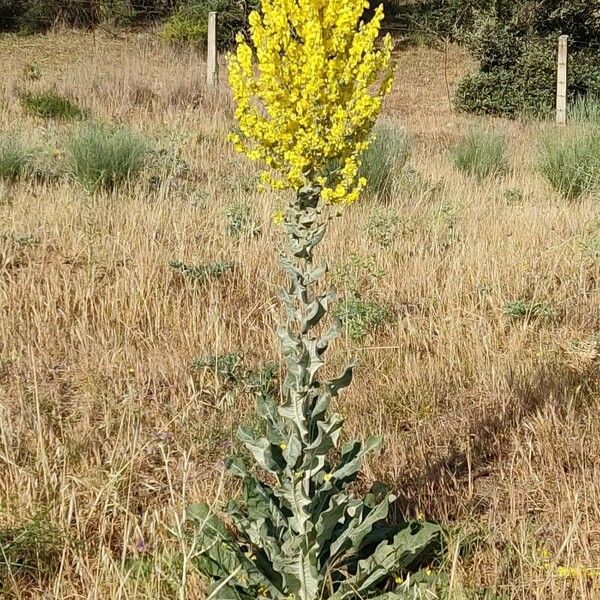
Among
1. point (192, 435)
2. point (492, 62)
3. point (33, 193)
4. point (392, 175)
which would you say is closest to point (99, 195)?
point (33, 193)

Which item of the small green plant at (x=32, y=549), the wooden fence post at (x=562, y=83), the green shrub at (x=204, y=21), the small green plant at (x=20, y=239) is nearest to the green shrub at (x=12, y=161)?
the small green plant at (x=20, y=239)

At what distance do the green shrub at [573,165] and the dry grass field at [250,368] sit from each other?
28 cm

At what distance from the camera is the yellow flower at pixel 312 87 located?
5.31 feet

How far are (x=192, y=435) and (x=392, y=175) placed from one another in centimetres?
495

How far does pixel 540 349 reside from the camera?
362 cm

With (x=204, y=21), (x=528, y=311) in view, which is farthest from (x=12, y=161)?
(x=204, y=21)

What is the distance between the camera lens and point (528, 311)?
13.1 ft

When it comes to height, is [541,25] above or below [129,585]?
above

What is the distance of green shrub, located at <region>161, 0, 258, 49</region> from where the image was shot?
1828 cm

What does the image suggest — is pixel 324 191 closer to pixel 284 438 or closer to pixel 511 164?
pixel 284 438

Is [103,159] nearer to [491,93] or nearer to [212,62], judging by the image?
[212,62]

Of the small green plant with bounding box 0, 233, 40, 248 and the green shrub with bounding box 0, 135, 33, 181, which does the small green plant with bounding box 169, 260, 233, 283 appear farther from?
the green shrub with bounding box 0, 135, 33, 181

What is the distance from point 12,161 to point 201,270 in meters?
3.11

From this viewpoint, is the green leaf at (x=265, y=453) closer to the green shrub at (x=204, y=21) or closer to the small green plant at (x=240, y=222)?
the small green plant at (x=240, y=222)
